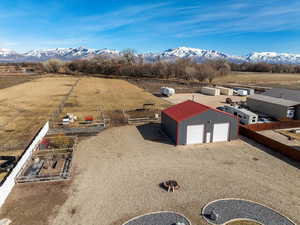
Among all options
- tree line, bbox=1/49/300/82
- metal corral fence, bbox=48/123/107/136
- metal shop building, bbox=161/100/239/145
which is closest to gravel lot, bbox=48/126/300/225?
metal shop building, bbox=161/100/239/145

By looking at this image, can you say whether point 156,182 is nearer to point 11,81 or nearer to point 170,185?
point 170,185

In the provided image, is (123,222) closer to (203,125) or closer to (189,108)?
(203,125)

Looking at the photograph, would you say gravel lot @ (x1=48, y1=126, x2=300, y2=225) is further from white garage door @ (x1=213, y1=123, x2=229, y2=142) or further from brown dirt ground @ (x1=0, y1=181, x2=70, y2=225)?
white garage door @ (x1=213, y1=123, x2=229, y2=142)

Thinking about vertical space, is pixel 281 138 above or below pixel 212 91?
below

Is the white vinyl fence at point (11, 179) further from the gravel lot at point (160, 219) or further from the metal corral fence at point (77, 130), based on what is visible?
the gravel lot at point (160, 219)

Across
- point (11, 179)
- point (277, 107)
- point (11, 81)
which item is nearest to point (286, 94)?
point (277, 107)

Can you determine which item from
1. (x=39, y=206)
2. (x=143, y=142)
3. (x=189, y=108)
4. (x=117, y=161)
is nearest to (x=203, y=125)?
(x=189, y=108)
